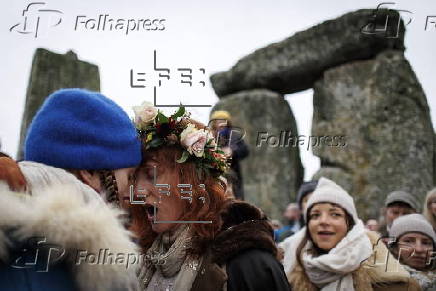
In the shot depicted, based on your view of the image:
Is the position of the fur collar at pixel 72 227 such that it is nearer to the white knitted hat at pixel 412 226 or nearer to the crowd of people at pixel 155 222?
the crowd of people at pixel 155 222

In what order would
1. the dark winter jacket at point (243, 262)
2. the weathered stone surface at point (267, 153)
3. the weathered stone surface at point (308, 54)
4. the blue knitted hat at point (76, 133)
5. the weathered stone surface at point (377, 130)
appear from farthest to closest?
the weathered stone surface at point (267, 153), the weathered stone surface at point (308, 54), the weathered stone surface at point (377, 130), the dark winter jacket at point (243, 262), the blue knitted hat at point (76, 133)

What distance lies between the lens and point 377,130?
8.84m

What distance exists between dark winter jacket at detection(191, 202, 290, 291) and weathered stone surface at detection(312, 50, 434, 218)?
672 centimetres

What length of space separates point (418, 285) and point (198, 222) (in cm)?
168

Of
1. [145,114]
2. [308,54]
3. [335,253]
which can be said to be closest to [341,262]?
[335,253]

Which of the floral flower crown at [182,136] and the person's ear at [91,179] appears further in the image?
the floral flower crown at [182,136]

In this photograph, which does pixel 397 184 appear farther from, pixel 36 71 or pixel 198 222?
pixel 198 222

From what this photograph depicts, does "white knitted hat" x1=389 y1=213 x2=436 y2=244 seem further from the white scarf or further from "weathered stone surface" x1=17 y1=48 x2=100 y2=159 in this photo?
"weathered stone surface" x1=17 y1=48 x2=100 y2=159

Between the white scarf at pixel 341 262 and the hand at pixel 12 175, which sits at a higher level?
the hand at pixel 12 175

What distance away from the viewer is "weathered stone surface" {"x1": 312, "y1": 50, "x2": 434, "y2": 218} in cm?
843

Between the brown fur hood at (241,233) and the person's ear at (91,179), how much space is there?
626mm

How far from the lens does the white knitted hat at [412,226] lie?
130 inches

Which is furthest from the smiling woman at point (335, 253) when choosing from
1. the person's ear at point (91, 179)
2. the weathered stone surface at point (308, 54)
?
the weathered stone surface at point (308, 54)

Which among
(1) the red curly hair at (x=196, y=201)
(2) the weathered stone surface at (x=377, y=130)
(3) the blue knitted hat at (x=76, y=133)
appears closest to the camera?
(3) the blue knitted hat at (x=76, y=133)
